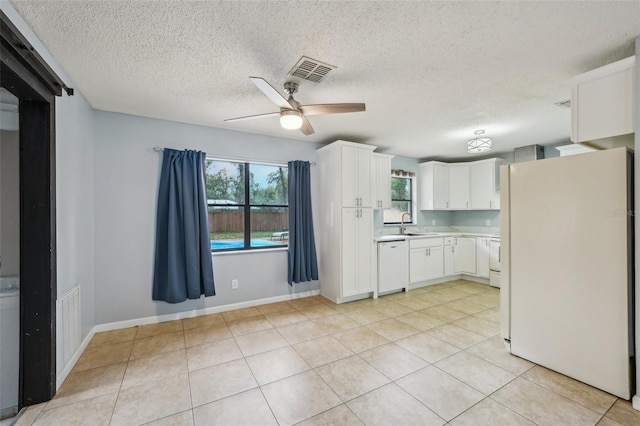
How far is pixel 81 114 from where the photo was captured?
8.63 ft

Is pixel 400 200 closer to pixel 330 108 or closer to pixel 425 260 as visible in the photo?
pixel 425 260

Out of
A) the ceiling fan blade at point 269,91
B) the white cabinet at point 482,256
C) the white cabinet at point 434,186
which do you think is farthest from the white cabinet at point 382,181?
the ceiling fan blade at point 269,91

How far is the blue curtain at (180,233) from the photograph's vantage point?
3213mm

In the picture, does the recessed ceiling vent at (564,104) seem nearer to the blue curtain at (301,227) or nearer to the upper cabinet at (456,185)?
the upper cabinet at (456,185)

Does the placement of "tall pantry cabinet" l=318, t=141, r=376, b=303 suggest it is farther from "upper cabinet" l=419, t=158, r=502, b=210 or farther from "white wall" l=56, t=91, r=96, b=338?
"white wall" l=56, t=91, r=96, b=338

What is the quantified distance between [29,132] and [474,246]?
19.9ft

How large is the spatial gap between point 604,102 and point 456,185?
12.2ft

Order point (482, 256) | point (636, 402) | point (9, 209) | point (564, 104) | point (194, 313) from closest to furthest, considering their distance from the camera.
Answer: point (636, 402) < point (9, 209) < point (564, 104) < point (194, 313) < point (482, 256)

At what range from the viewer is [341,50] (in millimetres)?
1941

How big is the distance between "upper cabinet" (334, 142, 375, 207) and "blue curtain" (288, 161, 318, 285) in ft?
1.92

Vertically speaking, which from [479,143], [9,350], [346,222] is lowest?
[9,350]

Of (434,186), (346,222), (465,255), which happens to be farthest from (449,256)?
(346,222)

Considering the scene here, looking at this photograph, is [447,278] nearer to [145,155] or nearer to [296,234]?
→ [296,234]

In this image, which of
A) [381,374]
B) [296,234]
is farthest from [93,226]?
[381,374]
